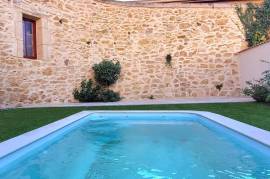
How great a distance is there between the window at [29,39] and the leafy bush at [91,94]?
1.87 m

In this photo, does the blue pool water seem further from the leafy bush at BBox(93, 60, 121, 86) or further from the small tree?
the leafy bush at BBox(93, 60, 121, 86)

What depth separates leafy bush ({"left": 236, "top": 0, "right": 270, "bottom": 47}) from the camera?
36.4 ft

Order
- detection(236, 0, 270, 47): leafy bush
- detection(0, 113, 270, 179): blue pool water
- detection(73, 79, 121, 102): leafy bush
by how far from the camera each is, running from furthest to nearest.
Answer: detection(236, 0, 270, 47): leafy bush, detection(73, 79, 121, 102): leafy bush, detection(0, 113, 270, 179): blue pool water

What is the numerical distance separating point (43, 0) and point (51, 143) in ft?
21.8

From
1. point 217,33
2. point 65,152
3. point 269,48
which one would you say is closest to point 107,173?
point 65,152

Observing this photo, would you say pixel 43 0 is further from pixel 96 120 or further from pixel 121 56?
pixel 96 120

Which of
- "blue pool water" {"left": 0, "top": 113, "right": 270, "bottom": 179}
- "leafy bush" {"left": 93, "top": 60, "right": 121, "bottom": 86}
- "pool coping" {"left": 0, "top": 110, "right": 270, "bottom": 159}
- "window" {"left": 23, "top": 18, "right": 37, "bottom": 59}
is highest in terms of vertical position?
"window" {"left": 23, "top": 18, "right": 37, "bottom": 59}

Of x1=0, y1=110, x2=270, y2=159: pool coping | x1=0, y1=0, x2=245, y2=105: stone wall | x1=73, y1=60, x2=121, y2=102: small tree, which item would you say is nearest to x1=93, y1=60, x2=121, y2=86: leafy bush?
x1=73, y1=60, x2=121, y2=102: small tree

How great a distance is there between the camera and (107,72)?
36.0 ft

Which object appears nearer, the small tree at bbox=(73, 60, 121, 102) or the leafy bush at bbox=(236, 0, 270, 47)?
the small tree at bbox=(73, 60, 121, 102)

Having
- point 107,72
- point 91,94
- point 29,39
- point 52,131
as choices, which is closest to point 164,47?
point 107,72

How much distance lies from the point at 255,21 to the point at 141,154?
29.5ft

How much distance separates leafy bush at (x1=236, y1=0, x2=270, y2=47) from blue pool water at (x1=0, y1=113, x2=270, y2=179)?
21.8 ft

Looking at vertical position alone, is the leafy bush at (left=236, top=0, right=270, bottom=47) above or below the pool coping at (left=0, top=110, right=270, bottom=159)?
above
